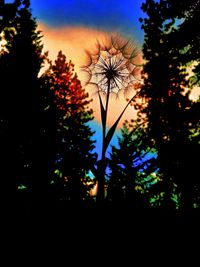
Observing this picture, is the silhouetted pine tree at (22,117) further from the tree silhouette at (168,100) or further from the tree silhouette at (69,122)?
the tree silhouette at (168,100)

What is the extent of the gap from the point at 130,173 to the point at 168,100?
6.59 m

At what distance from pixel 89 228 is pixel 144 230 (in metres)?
1.38

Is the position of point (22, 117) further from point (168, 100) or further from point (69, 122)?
point (168, 100)

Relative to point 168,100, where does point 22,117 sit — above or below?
below

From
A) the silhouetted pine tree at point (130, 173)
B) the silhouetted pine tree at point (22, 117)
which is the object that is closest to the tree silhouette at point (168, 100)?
the silhouetted pine tree at point (130, 173)

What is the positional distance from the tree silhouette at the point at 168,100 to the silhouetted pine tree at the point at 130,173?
0.80 metres

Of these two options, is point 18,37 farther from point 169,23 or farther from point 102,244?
point 102,244

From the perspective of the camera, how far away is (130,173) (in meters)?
12.1

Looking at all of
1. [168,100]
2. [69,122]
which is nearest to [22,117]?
[69,122]

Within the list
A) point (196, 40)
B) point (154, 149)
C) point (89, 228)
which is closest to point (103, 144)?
point (89, 228)

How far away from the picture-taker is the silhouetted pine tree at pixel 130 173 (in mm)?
8109

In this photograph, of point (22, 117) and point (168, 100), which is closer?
point (22, 117)

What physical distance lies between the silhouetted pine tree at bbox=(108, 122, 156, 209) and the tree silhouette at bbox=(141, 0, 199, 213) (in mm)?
795

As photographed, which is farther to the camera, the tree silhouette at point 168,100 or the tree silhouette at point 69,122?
the tree silhouette at point 69,122
